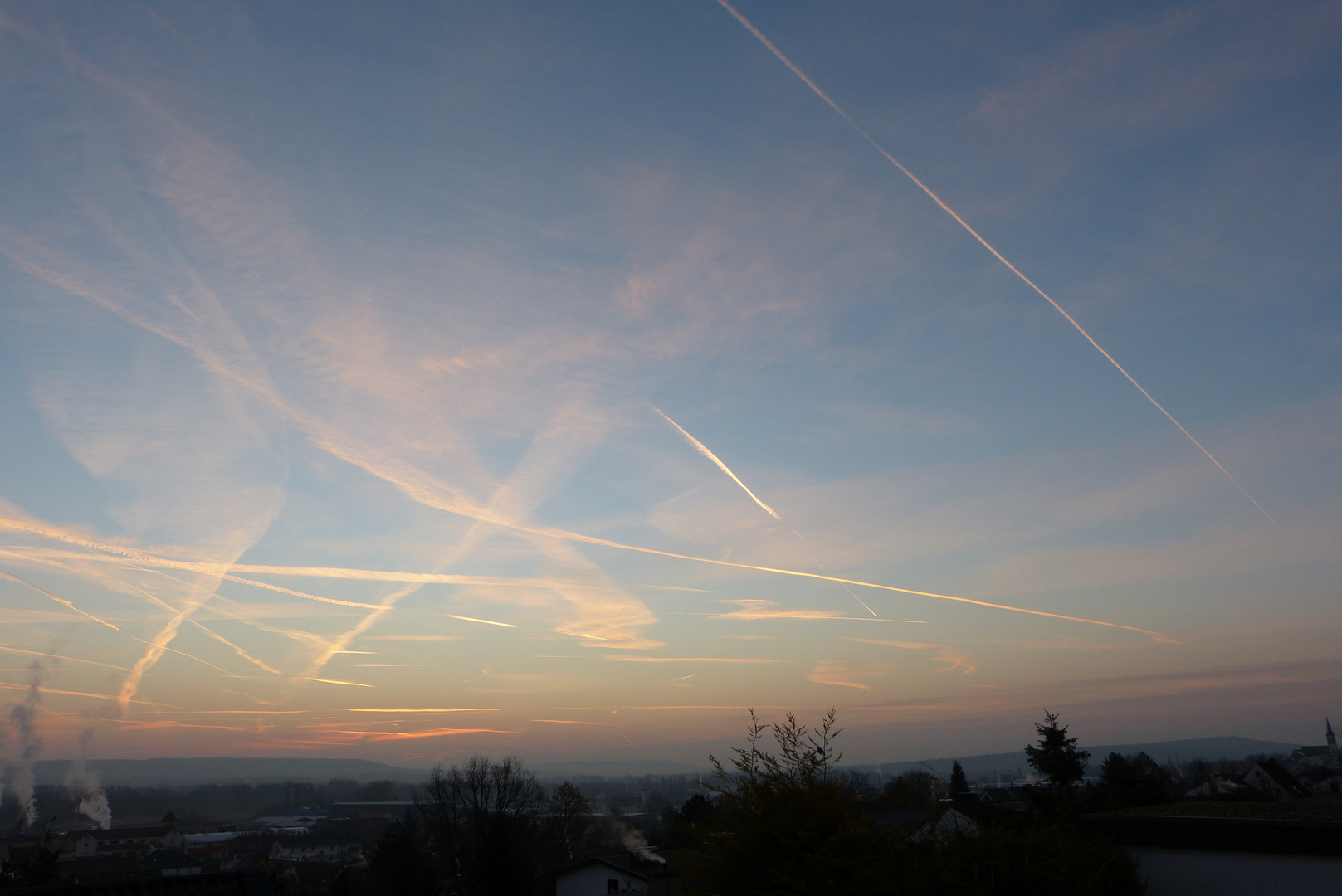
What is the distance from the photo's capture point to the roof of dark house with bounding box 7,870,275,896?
1235cm

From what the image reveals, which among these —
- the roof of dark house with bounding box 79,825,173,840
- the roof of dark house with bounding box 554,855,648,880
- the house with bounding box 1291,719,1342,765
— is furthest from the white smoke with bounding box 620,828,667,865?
the house with bounding box 1291,719,1342,765

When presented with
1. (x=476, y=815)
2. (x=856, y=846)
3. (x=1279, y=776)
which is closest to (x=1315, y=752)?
(x=1279, y=776)

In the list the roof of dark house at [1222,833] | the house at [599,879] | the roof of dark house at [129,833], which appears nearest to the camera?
the roof of dark house at [1222,833]

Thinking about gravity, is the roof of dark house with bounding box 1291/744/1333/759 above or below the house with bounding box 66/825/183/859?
below

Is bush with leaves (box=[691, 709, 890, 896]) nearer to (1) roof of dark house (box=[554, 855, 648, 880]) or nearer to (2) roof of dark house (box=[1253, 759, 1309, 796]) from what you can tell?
(1) roof of dark house (box=[554, 855, 648, 880])

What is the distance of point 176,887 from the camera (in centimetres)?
1327

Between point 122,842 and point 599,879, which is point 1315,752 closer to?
point 599,879

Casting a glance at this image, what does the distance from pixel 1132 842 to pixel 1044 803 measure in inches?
960

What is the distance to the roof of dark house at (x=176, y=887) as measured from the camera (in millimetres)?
12349

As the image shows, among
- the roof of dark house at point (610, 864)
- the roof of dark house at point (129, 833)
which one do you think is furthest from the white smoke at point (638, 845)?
the roof of dark house at point (129, 833)

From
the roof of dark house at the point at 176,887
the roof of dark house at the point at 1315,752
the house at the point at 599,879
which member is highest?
the roof of dark house at the point at 176,887

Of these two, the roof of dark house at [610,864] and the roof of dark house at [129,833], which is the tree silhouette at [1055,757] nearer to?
the roof of dark house at [610,864]

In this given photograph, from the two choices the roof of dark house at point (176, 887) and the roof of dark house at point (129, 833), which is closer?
the roof of dark house at point (176, 887)

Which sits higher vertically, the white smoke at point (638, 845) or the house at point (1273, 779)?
the house at point (1273, 779)
